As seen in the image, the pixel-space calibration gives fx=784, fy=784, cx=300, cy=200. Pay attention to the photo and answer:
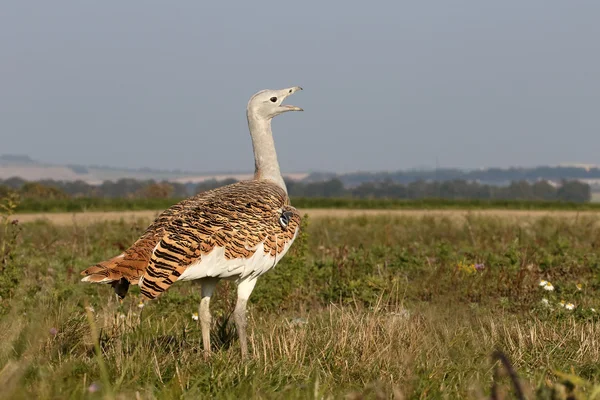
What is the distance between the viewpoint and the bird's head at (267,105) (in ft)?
22.8

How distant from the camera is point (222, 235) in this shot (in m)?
5.41

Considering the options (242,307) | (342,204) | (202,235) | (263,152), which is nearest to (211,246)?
(202,235)

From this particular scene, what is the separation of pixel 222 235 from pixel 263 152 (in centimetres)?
167

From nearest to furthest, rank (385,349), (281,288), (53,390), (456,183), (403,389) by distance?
1. (53,390)
2. (403,389)
3. (385,349)
4. (281,288)
5. (456,183)

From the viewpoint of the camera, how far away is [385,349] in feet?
17.0

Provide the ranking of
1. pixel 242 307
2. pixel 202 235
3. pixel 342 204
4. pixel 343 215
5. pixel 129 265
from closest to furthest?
pixel 129 265 → pixel 202 235 → pixel 242 307 → pixel 343 215 → pixel 342 204

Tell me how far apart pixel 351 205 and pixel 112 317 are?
95.9 ft

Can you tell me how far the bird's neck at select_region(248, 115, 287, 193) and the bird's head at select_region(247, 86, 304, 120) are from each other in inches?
2.1

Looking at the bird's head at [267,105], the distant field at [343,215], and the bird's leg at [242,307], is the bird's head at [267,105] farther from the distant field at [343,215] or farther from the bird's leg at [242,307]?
the distant field at [343,215]

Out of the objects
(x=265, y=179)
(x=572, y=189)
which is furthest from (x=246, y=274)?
(x=572, y=189)

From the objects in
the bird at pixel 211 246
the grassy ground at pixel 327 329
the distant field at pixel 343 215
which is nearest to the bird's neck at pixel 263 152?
the bird at pixel 211 246

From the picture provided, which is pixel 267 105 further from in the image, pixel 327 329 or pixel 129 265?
pixel 129 265

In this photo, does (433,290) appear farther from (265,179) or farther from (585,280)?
(265,179)

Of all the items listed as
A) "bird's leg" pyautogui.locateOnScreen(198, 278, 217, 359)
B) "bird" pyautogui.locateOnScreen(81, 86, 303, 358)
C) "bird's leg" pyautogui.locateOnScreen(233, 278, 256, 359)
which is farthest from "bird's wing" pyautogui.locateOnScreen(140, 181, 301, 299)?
"bird's leg" pyautogui.locateOnScreen(198, 278, 217, 359)
